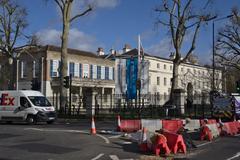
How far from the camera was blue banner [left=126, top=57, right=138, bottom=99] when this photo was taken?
50812 millimetres

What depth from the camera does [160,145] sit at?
1441cm

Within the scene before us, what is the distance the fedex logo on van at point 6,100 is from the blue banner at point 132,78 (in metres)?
20.1

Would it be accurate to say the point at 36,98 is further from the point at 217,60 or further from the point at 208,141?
the point at 217,60

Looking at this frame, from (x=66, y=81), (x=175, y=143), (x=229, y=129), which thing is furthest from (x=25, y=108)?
(x=175, y=143)

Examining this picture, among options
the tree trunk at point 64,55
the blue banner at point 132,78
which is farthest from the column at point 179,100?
the tree trunk at point 64,55

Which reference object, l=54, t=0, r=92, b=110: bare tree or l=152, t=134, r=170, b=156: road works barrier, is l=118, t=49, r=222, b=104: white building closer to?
l=54, t=0, r=92, b=110: bare tree

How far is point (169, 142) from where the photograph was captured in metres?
14.9

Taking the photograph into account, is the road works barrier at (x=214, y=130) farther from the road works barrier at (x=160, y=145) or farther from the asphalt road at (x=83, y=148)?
the road works barrier at (x=160, y=145)

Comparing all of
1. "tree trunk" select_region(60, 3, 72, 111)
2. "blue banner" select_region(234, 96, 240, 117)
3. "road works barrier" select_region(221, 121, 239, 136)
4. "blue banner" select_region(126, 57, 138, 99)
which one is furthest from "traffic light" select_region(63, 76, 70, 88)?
"road works barrier" select_region(221, 121, 239, 136)

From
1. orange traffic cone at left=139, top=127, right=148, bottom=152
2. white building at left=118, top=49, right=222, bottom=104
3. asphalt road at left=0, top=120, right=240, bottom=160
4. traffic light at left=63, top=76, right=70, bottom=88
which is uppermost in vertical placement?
white building at left=118, top=49, right=222, bottom=104

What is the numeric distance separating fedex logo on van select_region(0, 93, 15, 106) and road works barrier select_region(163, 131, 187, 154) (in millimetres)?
18723

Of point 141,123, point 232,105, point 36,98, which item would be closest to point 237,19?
point 232,105

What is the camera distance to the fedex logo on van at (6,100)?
31352mm

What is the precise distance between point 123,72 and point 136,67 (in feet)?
19.5
